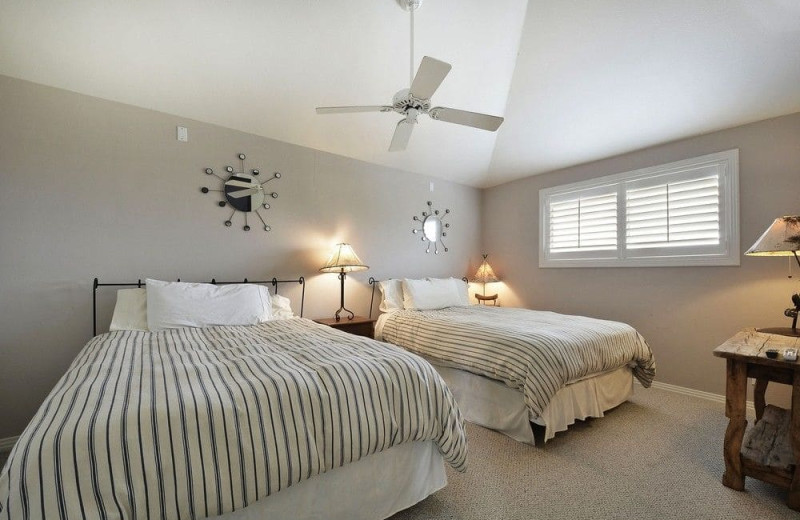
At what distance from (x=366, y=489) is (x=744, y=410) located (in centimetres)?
194

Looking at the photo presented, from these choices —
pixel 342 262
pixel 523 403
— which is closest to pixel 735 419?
pixel 523 403

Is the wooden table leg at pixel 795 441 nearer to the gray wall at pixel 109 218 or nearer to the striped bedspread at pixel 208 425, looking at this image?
the striped bedspread at pixel 208 425

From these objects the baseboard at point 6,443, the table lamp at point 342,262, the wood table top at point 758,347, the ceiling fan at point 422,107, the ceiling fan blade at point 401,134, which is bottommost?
the baseboard at point 6,443

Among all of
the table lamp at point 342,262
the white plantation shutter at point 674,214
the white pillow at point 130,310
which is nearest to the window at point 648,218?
the white plantation shutter at point 674,214

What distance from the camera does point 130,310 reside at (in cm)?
247

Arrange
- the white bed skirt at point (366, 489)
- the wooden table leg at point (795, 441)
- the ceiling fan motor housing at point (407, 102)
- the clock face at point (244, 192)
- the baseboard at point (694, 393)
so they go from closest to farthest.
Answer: the white bed skirt at point (366, 489)
the wooden table leg at point (795, 441)
the ceiling fan motor housing at point (407, 102)
the baseboard at point (694, 393)
the clock face at point (244, 192)

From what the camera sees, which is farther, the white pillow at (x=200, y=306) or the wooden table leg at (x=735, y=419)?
the white pillow at (x=200, y=306)

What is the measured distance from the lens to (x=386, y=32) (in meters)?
2.63

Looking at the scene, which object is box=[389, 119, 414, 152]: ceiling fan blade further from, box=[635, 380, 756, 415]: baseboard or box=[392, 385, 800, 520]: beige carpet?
box=[635, 380, 756, 415]: baseboard

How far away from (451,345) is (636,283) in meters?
2.24

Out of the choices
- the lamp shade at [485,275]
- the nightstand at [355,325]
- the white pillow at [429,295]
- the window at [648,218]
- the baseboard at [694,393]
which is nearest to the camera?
the baseboard at [694,393]

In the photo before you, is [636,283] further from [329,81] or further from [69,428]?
[69,428]

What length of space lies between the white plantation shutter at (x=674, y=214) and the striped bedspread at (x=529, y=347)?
1.21 metres

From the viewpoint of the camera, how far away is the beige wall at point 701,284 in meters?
2.77
